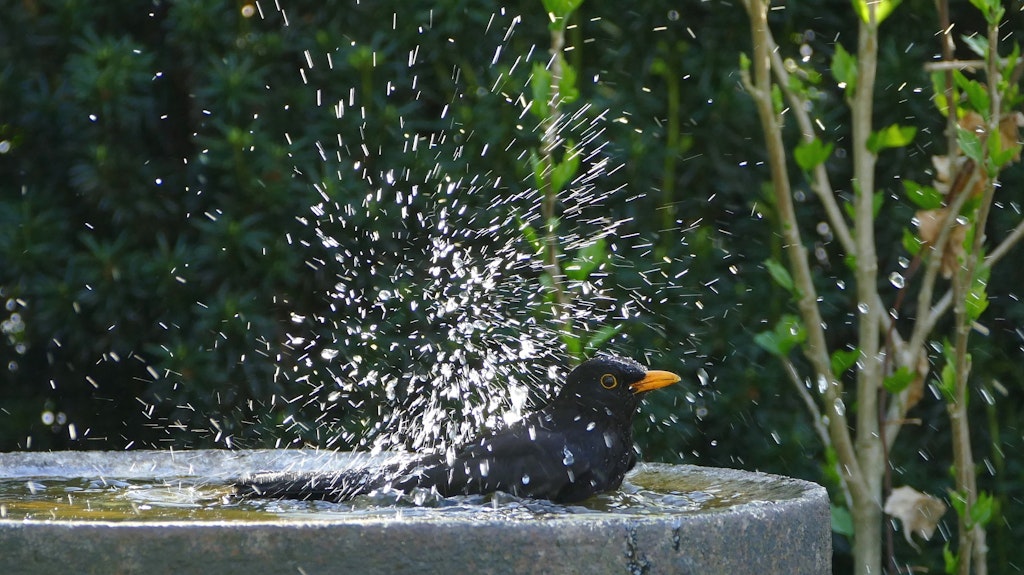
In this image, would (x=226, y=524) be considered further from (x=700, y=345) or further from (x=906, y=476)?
(x=906, y=476)

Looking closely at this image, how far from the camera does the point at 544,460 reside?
8.43ft

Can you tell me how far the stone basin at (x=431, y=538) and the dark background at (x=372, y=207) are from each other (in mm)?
1414

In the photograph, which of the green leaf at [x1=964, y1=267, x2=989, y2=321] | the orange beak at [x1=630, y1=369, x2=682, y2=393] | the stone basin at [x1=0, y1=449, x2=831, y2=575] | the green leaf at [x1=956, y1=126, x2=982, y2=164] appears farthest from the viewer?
the green leaf at [x1=964, y1=267, x2=989, y2=321]

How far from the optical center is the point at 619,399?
2795 mm

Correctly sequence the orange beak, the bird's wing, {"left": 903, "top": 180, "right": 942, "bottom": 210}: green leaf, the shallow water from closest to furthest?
the shallow water
the bird's wing
the orange beak
{"left": 903, "top": 180, "right": 942, "bottom": 210}: green leaf

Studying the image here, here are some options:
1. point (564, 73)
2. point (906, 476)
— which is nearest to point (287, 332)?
point (564, 73)

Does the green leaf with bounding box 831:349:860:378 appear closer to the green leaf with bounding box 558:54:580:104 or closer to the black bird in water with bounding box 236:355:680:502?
the black bird in water with bounding box 236:355:680:502

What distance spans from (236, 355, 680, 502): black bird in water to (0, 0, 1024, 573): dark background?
978mm

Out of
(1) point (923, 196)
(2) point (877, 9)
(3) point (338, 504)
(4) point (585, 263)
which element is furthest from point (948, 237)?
(3) point (338, 504)

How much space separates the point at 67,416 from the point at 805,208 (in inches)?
94.6

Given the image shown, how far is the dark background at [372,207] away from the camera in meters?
3.91

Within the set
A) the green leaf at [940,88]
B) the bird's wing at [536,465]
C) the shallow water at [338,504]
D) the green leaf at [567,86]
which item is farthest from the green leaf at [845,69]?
the bird's wing at [536,465]

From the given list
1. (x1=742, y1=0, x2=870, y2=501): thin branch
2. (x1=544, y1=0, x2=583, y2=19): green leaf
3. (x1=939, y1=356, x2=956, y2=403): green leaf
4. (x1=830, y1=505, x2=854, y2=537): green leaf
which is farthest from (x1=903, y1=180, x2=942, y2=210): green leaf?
(x1=544, y1=0, x2=583, y2=19): green leaf

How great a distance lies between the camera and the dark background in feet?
12.8
